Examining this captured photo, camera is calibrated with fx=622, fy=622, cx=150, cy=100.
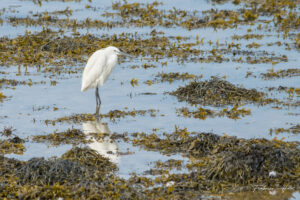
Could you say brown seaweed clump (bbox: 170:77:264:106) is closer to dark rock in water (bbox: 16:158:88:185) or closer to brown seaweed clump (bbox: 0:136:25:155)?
brown seaweed clump (bbox: 0:136:25:155)

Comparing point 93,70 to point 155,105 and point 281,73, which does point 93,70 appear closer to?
point 155,105

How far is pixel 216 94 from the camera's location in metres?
12.4

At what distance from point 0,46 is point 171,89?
6201mm

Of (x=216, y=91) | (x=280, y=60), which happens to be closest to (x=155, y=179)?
(x=216, y=91)

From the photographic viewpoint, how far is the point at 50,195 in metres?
7.24

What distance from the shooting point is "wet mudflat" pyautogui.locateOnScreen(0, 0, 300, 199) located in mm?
7770

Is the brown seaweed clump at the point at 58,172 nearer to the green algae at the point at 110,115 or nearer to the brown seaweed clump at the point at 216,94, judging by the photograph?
the green algae at the point at 110,115

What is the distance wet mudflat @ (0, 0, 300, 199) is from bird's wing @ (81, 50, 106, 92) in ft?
1.27

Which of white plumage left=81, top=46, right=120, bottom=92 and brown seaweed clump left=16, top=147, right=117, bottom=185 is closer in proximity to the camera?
brown seaweed clump left=16, top=147, right=117, bottom=185

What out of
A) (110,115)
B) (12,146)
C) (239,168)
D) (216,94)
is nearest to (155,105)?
(110,115)

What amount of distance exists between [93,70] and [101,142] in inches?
125

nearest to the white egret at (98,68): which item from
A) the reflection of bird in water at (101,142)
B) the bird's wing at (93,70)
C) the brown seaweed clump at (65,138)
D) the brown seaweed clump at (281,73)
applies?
the bird's wing at (93,70)

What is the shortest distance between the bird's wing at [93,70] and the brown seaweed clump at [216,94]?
65.0 inches

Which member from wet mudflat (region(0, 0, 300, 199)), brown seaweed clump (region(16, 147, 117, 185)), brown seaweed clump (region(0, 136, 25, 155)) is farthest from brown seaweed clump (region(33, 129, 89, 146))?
brown seaweed clump (region(16, 147, 117, 185))
